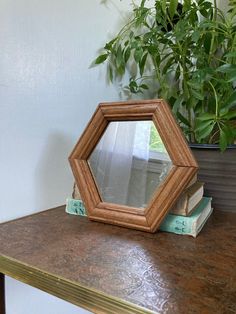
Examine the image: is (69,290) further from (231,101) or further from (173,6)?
(173,6)

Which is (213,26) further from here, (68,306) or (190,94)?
(68,306)

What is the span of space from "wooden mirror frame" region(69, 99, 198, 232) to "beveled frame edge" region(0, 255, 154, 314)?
20 centimetres

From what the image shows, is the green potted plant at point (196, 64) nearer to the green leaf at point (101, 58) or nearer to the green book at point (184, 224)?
the green leaf at point (101, 58)

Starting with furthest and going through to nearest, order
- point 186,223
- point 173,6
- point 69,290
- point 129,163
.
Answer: point 173,6
point 129,163
point 186,223
point 69,290

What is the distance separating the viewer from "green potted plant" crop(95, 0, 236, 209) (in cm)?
65

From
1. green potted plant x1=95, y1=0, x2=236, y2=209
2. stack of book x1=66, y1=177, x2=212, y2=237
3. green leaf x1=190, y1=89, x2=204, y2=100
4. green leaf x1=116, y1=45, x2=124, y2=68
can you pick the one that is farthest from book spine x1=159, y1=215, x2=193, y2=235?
green leaf x1=116, y1=45, x2=124, y2=68

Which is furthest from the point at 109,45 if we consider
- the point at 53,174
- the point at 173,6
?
the point at 53,174

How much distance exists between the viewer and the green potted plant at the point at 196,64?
2.12ft

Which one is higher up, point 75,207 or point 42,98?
point 42,98

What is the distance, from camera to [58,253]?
460 millimetres

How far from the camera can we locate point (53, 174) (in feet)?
2.44

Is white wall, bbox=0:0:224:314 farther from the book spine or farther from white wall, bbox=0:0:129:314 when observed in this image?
the book spine

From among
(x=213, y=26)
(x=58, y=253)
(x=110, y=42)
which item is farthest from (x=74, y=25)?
(x=58, y=253)

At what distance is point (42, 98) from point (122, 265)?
18.1 inches
